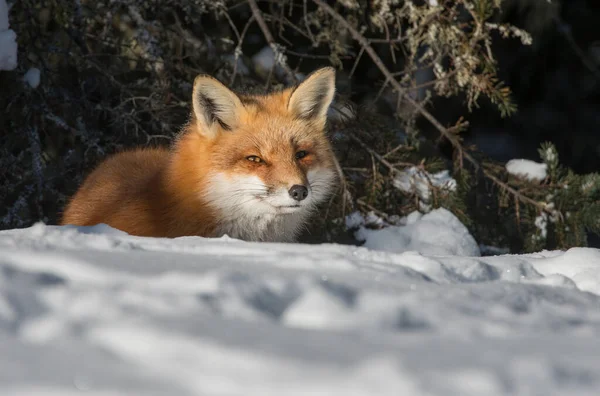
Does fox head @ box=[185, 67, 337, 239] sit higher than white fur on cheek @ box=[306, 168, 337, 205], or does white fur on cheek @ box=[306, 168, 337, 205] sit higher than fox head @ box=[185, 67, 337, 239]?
fox head @ box=[185, 67, 337, 239]

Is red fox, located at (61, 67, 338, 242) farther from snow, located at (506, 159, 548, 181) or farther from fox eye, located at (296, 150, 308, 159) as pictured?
snow, located at (506, 159, 548, 181)

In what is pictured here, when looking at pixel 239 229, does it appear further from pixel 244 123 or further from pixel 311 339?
pixel 311 339

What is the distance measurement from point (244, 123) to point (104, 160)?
125cm

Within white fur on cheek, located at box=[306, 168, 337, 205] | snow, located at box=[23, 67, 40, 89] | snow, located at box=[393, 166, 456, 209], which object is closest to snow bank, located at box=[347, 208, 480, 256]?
snow, located at box=[393, 166, 456, 209]

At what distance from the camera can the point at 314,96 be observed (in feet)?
14.0

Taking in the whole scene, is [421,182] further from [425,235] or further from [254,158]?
[254,158]

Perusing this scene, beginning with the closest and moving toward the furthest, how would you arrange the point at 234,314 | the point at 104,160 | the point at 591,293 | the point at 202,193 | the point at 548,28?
the point at 234,314 < the point at 591,293 < the point at 202,193 < the point at 104,160 < the point at 548,28

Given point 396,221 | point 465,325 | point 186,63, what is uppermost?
point 465,325

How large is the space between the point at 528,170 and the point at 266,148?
2.05 metres

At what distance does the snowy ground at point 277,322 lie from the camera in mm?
1609

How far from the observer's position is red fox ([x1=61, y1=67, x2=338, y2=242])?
3.77 m

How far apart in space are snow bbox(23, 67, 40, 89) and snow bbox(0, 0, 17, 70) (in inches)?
15.4

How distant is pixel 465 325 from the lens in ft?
6.40

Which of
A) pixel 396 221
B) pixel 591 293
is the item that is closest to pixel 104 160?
pixel 396 221
